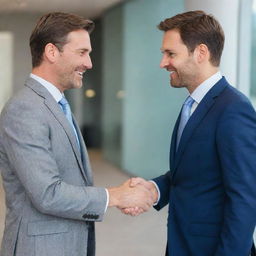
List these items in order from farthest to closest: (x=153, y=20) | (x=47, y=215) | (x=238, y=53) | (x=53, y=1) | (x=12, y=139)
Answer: (x=53, y=1)
(x=153, y=20)
(x=238, y=53)
(x=47, y=215)
(x=12, y=139)

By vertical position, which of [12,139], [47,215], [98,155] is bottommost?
[98,155]

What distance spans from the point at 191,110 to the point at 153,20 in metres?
5.27

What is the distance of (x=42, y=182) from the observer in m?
1.61

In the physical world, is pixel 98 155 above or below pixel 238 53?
below

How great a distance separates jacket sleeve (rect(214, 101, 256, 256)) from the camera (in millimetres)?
1519

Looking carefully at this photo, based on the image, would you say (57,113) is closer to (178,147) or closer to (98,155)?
(178,147)

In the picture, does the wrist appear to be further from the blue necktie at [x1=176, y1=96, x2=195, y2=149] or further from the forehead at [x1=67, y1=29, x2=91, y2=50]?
the forehead at [x1=67, y1=29, x2=91, y2=50]

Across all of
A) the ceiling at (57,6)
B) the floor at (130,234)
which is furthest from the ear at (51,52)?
the ceiling at (57,6)

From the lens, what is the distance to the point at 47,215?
1735mm

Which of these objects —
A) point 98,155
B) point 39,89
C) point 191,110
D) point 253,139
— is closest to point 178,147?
point 191,110

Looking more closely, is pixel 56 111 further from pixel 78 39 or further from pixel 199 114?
pixel 199 114

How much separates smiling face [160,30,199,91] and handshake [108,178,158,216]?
1.77ft

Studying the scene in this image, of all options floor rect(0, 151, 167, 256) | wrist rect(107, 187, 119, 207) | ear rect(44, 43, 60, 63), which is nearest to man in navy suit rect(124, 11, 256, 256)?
wrist rect(107, 187, 119, 207)

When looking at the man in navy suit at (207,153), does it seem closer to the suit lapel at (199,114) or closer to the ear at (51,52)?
the suit lapel at (199,114)
